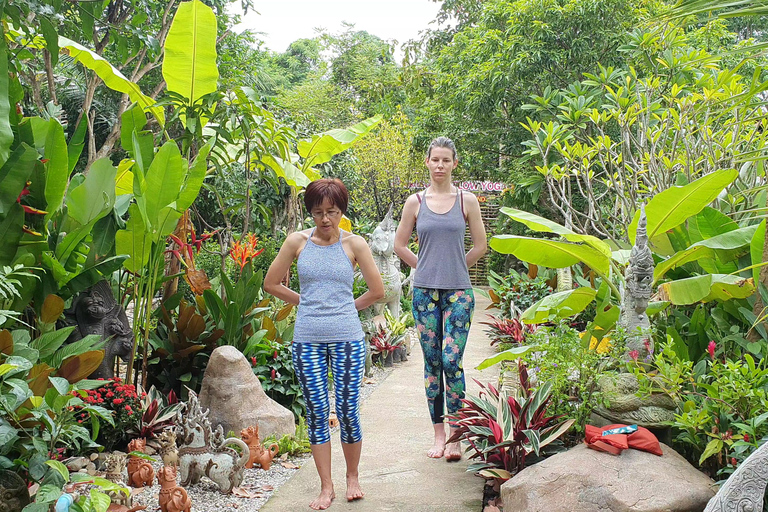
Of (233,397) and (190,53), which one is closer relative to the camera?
(233,397)

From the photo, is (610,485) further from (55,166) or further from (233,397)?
(55,166)

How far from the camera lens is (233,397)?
4297 millimetres

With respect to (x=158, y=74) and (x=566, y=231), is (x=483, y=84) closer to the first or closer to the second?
(x=158, y=74)

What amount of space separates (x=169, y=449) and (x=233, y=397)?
72cm

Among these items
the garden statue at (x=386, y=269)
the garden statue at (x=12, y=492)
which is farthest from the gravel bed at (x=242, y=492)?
the garden statue at (x=386, y=269)

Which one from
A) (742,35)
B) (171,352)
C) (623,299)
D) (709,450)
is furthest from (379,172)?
(742,35)

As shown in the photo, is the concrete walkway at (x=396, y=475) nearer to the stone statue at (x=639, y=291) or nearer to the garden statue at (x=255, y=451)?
the garden statue at (x=255, y=451)

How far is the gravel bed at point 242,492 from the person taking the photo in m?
3.41

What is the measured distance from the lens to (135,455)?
3.58 metres

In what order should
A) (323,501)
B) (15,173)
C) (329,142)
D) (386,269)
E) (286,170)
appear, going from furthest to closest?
1. (386,269)
2. (329,142)
3. (286,170)
4. (15,173)
5. (323,501)

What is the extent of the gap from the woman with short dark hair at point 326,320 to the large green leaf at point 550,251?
2.94 feet

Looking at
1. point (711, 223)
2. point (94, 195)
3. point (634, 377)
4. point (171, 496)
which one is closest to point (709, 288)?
point (634, 377)

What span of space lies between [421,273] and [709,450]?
67.7 inches

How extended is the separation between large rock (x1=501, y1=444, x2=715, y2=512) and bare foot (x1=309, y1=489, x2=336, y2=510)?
86 centimetres
